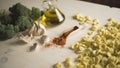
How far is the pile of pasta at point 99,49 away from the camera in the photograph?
91 centimetres

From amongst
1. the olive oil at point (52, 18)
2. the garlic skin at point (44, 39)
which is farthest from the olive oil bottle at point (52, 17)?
→ the garlic skin at point (44, 39)

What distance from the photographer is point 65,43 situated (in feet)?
3.47

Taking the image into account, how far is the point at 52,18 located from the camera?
1.17m

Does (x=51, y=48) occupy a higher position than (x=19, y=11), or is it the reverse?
(x=19, y=11)

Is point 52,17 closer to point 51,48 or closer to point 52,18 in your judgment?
point 52,18

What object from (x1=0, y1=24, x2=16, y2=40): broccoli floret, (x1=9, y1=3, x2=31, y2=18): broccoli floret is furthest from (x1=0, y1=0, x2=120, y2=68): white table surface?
(x1=9, y1=3, x2=31, y2=18): broccoli floret

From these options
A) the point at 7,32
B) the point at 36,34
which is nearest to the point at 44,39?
the point at 36,34

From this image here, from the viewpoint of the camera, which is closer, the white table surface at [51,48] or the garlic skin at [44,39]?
the white table surface at [51,48]

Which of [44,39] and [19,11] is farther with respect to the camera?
[19,11]

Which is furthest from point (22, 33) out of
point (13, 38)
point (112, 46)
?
point (112, 46)

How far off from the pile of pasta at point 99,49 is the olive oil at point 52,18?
0.18m

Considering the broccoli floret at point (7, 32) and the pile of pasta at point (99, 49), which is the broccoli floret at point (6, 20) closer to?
the broccoli floret at point (7, 32)

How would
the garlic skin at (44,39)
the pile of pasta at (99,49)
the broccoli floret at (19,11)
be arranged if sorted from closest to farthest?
the pile of pasta at (99,49) → the garlic skin at (44,39) → the broccoli floret at (19,11)

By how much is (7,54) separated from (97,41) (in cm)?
42
